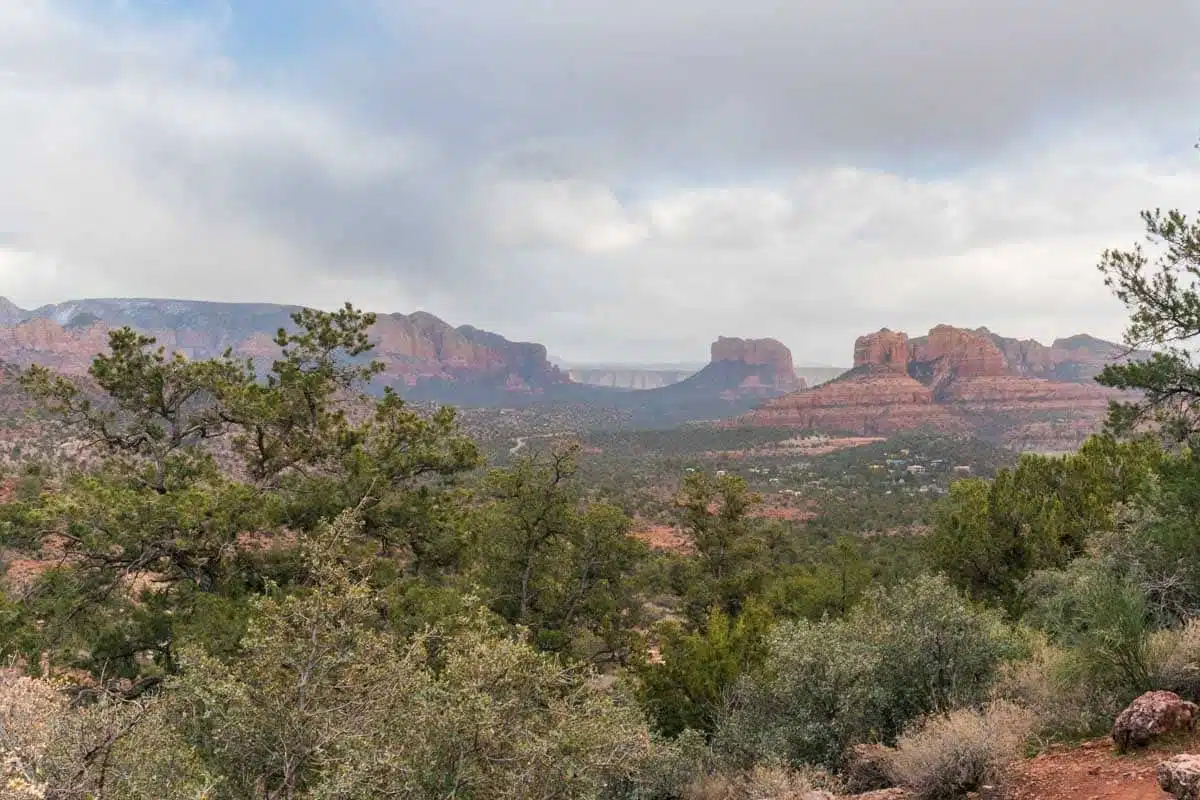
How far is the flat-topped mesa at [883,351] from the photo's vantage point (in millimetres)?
149000

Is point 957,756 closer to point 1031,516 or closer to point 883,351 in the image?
point 1031,516

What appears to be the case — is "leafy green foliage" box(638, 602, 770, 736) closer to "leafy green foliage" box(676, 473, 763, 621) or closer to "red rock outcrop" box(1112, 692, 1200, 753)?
"red rock outcrop" box(1112, 692, 1200, 753)

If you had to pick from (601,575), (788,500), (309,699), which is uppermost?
(309,699)

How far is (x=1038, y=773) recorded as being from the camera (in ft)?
23.3

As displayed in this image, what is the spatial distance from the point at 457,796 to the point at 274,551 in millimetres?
9173

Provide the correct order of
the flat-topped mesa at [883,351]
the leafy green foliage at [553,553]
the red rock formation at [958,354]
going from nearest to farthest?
1. the leafy green foliage at [553,553]
2. the red rock formation at [958,354]
3. the flat-topped mesa at [883,351]

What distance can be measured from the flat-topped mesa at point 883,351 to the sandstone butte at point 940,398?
0.70 feet

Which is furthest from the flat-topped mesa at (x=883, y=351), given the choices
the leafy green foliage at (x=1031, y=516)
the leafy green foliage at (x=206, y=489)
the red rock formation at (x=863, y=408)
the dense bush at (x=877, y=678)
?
the dense bush at (x=877, y=678)

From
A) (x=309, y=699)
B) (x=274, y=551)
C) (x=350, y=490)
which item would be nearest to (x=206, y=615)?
(x=274, y=551)

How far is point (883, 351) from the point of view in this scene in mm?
152375

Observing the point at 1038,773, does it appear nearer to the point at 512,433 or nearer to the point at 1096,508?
the point at 1096,508

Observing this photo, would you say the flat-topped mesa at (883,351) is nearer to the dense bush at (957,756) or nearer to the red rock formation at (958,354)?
the red rock formation at (958,354)

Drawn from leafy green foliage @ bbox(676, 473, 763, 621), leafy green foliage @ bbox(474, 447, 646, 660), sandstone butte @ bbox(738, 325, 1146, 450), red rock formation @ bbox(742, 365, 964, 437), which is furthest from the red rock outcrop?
red rock formation @ bbox(742, 365, 964, 437)

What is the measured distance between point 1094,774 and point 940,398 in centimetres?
14794
